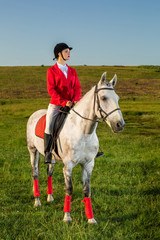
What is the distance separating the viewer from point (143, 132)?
68.2ft

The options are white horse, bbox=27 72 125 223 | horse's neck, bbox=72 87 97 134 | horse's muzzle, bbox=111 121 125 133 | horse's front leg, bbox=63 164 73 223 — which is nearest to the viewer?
horse's muzzle, bbox=111 121 125 133

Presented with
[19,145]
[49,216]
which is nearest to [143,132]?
[19,145]

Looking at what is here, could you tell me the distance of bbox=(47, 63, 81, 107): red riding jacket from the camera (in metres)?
6.03

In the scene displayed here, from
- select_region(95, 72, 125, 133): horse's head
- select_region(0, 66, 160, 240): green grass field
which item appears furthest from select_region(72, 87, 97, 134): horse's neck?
select_region(0, 66, 160, 240): green grass field

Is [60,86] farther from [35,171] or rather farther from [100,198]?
[100,198]

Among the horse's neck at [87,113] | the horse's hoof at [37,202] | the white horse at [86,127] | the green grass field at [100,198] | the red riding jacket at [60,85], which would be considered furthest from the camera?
the horse's hoof at [37,202]

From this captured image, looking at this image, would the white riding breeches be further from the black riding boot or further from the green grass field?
the green grass field

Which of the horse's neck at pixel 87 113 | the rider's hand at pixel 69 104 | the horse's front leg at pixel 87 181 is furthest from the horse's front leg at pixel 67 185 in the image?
the rider's hand at pixel 69 104

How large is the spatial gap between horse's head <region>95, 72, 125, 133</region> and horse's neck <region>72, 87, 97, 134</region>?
0.21 meters

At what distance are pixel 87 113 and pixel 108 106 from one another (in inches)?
27.9

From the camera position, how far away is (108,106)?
4.75 meters

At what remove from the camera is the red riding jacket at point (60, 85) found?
603cm

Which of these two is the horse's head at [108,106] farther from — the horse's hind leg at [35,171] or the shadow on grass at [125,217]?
the horse's hind leg at [35,171]

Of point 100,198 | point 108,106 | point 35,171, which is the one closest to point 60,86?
point 108,106
